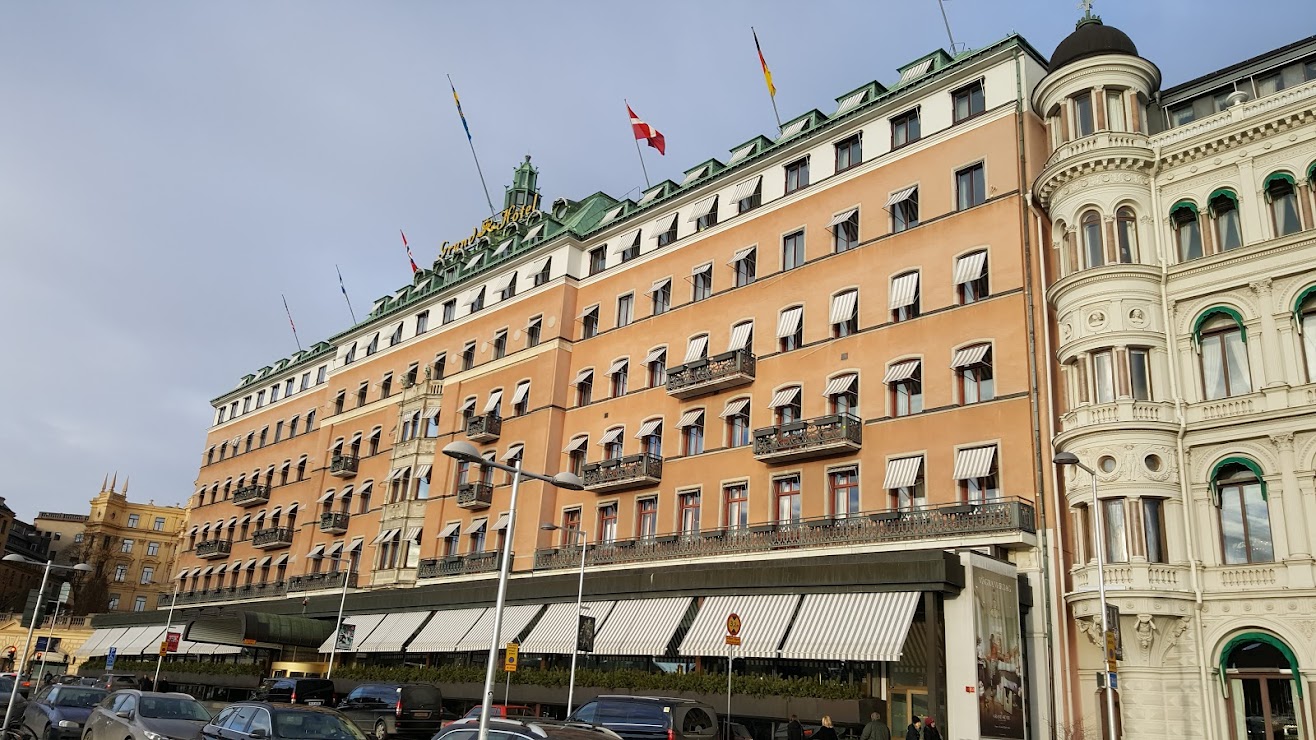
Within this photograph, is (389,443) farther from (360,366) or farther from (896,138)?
(896,138)

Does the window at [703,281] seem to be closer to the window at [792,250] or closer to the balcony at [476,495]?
the window at [792,250]

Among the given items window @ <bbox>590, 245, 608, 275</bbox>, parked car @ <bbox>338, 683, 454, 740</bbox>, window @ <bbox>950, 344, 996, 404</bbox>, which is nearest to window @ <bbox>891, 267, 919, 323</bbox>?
window @ <bbox>950, 344, 996, 404</bbox>

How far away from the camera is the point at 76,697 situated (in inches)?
1056

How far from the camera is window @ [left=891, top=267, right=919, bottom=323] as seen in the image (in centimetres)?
3606

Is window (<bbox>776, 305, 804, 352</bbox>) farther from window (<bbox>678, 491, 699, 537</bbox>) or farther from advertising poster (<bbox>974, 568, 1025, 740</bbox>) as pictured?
advertising poster (<bbox>974, 568, 1025, 740</bbox>)

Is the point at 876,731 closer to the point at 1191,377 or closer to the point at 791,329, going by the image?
the point at 1191,377

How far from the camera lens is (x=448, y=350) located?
5931 centimetres

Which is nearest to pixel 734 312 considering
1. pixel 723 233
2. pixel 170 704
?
pixel 723 233

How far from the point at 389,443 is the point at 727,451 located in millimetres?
28689

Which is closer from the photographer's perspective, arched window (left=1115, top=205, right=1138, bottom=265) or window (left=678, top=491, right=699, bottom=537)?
arched window (left=1115, top=205, right=1138, bottom=265)

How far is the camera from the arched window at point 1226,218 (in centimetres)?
2991

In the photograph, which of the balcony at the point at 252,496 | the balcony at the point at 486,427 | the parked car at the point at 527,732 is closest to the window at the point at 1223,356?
the parked car at the point at 527,732

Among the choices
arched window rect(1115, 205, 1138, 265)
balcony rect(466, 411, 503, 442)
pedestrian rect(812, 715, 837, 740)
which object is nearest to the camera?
pedestrian rect(812, 715, 837, 740)

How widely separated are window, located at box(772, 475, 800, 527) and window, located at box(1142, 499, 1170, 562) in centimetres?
1230
